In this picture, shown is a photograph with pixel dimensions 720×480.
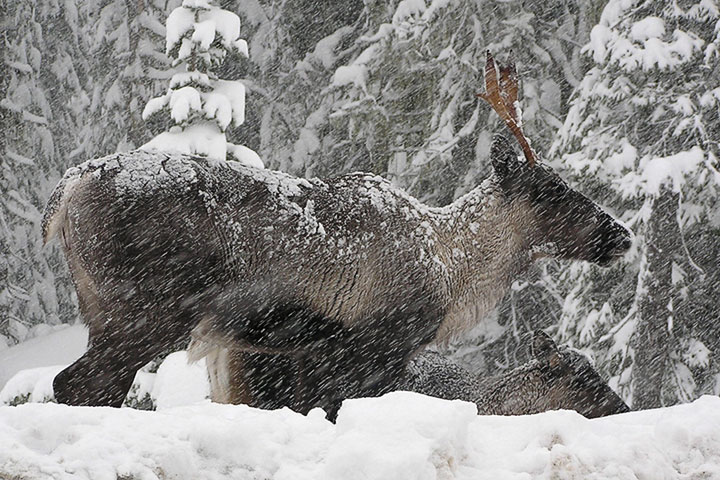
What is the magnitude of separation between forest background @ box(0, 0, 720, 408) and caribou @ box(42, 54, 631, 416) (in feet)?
9.70

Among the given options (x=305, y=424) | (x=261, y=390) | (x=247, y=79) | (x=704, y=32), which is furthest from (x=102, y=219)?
(x=247, y=79)

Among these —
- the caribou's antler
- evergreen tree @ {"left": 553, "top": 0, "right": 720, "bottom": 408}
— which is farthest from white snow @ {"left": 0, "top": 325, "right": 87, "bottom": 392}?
the caribou's antler

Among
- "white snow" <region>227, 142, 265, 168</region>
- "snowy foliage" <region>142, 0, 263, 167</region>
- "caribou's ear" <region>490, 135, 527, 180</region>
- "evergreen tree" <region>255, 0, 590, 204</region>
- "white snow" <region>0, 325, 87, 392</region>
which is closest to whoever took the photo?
"caribou's ear" <region>490, 135, 527, 180</region>

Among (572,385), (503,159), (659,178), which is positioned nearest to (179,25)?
(503,159)

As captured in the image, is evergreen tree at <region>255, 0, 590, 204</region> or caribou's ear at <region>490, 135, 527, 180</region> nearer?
caribou's ear at <region>490, 135, 527, 180</region>

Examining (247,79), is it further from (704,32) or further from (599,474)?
A: (599,474)

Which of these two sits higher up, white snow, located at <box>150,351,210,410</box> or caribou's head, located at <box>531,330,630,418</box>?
caribou's head, located at <box>531,330,630,418</box>

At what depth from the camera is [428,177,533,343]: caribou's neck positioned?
530 cm

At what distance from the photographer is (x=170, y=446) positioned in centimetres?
202

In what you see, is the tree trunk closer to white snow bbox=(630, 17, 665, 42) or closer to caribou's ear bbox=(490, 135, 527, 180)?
white snow bbox=(630, 17, 665, 42)

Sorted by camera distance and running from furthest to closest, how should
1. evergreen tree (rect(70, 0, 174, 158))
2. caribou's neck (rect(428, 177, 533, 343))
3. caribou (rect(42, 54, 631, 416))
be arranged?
evergreen tree (rect(70, 0, 174, 158))
caribou's neck (rect(428, 177, 533, 343))
caribou (rect(42, 54, 631, 416))

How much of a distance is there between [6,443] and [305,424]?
28.0 inches

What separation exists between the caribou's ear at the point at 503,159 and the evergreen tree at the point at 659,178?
2.84 m

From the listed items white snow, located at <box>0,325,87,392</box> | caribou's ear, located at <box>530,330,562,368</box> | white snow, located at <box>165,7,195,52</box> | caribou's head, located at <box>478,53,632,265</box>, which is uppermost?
white snow, located at <box>165,7,195,52</box>
